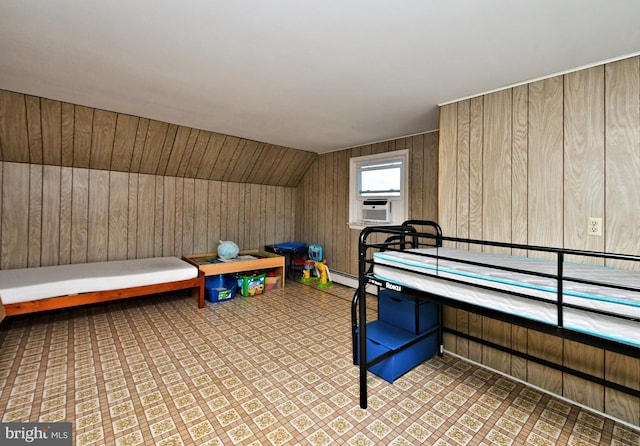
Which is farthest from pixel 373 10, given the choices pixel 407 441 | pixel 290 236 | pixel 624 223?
pixel 290 236

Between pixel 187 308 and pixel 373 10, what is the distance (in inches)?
134

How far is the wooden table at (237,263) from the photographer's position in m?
3.72

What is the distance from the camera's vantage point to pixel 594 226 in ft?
6.05

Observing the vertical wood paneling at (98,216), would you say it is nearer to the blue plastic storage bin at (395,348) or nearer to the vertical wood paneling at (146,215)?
the vertical wood paneling at (146,215)

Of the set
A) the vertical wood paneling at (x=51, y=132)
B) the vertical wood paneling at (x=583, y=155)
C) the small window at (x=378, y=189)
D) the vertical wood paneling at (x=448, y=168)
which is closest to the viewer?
the vertical wood paneling at (x=583, y=155)

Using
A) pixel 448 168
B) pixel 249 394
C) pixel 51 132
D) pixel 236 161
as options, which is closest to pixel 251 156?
pixel 236 161

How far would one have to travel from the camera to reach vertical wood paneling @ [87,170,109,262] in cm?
366

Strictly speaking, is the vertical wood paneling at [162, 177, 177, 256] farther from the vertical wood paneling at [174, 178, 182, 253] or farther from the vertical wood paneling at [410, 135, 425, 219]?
the vertical wood paneling at [410, 135, 425, 219]

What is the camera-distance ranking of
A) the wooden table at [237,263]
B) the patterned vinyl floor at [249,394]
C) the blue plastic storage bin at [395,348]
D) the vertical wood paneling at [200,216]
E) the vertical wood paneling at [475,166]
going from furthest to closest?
the vertical wood paneling at [200,216] < the wooden table at [237,263] < the vertical wood paneling at [475,166] < the blue plastic storage bin at [395,348] < the patterned vinyl floor at [249,394]

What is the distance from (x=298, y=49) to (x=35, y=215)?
11.8 ft

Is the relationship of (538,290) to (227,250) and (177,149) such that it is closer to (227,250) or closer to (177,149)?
(227,250)

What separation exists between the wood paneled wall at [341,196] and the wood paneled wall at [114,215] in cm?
75

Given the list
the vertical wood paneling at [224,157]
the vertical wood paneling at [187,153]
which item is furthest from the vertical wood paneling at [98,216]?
the vertical wood paneling at [224,157]

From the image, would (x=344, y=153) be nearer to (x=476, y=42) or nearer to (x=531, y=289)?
(x=476, y=42)
